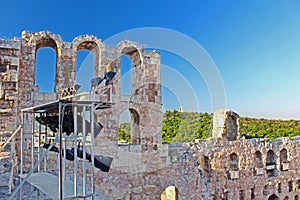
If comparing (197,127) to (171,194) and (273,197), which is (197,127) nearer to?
(273,197)

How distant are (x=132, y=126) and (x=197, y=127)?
8.40m

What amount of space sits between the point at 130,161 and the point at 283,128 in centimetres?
2268

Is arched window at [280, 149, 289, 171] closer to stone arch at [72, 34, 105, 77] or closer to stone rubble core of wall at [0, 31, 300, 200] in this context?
stone rubble core of wall at [0, 31, 300, 200]

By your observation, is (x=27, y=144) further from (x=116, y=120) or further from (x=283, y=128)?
(x=283, y=128)

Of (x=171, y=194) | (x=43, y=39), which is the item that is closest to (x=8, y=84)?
(x=43, y=39)

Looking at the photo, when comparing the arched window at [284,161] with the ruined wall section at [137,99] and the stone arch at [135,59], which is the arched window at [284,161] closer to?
the ruined wall section at [137,99]

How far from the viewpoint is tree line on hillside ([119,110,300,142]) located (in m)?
14.4

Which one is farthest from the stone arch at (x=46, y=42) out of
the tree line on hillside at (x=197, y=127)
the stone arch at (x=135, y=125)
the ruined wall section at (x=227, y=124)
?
the ruined wall section at (x=227, y=124)

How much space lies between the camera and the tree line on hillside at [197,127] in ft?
47.1

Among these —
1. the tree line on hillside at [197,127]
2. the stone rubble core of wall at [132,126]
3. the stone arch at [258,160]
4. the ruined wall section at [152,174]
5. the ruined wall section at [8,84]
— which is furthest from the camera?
the tree line on hillside at [197,127]

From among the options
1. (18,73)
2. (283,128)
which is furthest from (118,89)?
(283,128)

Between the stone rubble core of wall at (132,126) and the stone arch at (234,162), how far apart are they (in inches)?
14.2

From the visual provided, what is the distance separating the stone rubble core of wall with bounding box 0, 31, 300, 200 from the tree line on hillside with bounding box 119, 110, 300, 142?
5.54ft

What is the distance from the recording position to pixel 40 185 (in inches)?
192
